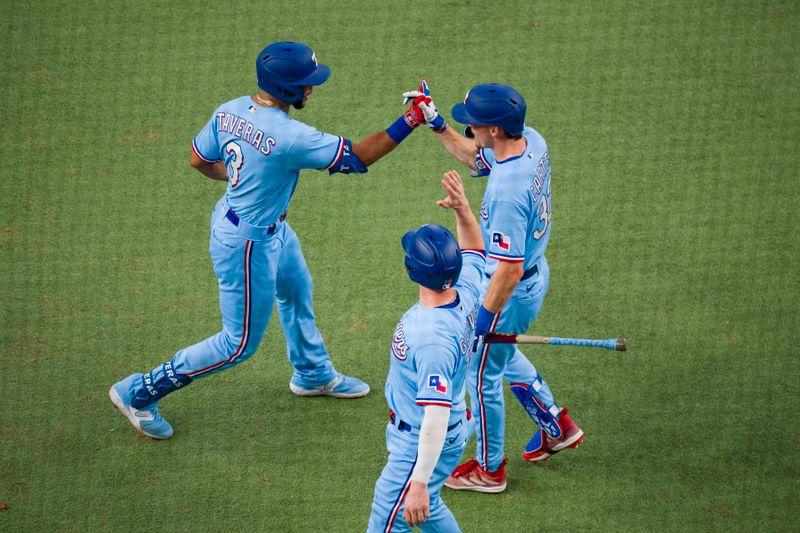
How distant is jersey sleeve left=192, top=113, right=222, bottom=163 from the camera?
4.79 meters

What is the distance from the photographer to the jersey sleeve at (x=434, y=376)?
11.8 ft

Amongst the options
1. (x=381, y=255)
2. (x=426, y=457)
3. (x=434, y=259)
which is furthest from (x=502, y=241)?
(x=381, y=255)

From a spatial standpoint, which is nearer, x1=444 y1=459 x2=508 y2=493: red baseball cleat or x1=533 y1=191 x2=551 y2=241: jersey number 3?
x1=533 y1=191 x2=551 y2=241: jersey number 3

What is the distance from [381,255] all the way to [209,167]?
1585 millimetres

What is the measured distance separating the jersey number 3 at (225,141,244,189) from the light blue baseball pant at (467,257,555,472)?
1.30m

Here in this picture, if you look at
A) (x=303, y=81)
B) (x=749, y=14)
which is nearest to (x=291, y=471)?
(x=303, y=81)

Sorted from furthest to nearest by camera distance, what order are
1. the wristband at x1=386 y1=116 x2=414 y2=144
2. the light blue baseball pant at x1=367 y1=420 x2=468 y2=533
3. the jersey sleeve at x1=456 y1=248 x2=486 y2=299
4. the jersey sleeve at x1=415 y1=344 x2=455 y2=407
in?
1. the wristband at x1=386 y1=116 x2=414 y2=144
2. the jersey sleeve at x1=456 y1=248 x2=486 y2=299
3. the light blue baseball pant at x1=367 y1=420 x2=468 y2=533
4. the jersey sleeve at x1=415 y1=344 x2=455 y2=407

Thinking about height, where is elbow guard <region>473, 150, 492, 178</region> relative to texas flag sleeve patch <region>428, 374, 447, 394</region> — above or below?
above

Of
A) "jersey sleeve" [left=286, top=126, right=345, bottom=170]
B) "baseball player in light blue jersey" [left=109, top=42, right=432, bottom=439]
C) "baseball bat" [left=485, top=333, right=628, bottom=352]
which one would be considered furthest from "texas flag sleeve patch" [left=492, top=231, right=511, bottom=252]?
"jersey sleeve" [left=286, top=126, right=345, bottom=170]

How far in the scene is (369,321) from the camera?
590 cm

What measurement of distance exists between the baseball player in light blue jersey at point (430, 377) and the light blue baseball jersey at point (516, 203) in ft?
0.76

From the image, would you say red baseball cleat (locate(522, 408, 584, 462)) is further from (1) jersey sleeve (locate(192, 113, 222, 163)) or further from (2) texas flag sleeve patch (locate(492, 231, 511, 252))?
(1) jersey sleeve (locate(192, 113, 222, 163))

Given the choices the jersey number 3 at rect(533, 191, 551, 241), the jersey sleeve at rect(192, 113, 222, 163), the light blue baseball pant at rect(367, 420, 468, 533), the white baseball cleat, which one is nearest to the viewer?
the light blue baseball pant at rect(367, 420, 468, 533)

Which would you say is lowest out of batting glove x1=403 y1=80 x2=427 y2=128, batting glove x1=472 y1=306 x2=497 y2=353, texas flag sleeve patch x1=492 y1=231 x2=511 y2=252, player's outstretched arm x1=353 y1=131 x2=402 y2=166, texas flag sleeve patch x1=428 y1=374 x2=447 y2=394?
texas flag sleeve patch x1=428 y1=374 x2=447 y2=394
